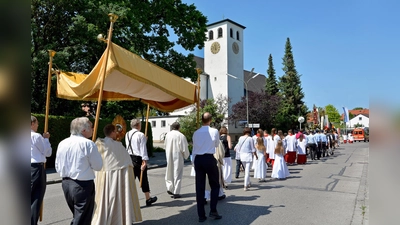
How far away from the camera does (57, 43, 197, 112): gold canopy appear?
5.29 meters

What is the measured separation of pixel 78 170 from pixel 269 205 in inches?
190

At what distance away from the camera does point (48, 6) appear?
18.0m

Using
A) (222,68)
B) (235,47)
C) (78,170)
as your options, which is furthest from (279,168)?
(235,47)

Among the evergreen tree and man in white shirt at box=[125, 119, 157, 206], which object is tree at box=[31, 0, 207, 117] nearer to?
man in white shirt at box=[125, 119, 157, 206]

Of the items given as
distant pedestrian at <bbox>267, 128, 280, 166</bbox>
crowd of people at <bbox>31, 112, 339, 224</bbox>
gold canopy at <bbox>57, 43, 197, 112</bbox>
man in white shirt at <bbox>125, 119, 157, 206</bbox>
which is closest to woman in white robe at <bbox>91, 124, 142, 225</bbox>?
crowd of people at <bbox>31, 112, 339, 224</bbox>

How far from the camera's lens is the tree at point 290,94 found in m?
55.7

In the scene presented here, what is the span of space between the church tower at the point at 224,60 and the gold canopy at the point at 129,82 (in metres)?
45.0

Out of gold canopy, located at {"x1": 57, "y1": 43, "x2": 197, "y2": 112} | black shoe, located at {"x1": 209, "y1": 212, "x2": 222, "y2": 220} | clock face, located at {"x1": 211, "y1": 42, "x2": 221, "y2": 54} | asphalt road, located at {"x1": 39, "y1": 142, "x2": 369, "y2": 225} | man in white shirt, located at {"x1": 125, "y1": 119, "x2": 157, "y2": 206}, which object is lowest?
asphalt road, located at {"x1": 39, "y1": 142, "x2": 369, "y2": 225}

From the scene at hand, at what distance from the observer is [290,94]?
59.1 metres

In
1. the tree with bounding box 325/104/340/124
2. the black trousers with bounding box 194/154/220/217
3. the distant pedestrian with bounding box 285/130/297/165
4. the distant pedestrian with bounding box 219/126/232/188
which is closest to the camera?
the black trousers with bounding box 194/154/220/217

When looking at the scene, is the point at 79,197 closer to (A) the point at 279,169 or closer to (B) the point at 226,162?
(B) the point at 226,162

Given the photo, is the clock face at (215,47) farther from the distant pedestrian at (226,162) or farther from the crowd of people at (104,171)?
the crowd of people at (104,171)

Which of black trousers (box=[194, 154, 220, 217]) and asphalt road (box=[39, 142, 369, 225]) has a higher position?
black trousers (box=[194, 154, 220, 217])

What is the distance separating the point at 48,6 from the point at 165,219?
1594 centimetres
